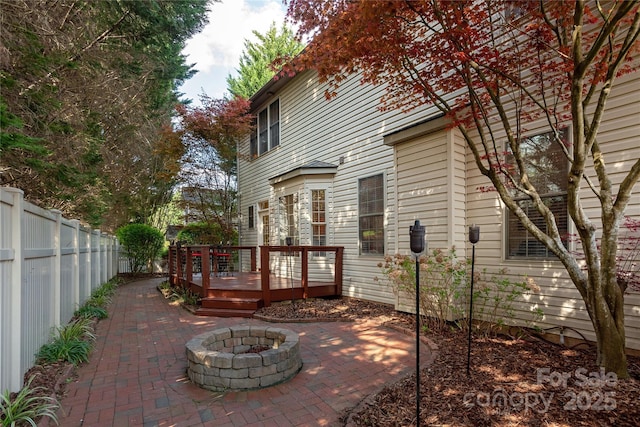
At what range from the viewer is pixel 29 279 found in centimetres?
326

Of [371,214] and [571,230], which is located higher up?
[371,214]

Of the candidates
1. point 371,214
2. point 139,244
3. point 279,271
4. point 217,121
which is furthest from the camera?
point 139,244

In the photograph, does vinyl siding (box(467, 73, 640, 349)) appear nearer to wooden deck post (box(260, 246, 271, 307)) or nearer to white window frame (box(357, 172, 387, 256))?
white window frame (box(357, 172, 387, 256))

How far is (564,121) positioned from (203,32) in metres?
11.4

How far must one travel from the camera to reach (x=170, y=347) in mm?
4602

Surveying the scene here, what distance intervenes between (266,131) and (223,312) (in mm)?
7243

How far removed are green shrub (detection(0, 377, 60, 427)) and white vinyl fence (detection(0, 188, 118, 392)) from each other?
13 cm

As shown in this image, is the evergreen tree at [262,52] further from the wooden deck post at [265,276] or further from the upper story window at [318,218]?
the wooden deck post at [265,276]

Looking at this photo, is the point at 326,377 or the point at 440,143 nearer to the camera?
the point at 326,377

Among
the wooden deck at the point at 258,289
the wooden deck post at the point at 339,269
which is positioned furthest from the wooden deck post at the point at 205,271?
the wooden deck post at the point at 339,269

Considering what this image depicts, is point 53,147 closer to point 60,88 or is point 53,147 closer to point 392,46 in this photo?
point 60,88

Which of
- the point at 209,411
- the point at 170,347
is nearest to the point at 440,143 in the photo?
the point at 209,411

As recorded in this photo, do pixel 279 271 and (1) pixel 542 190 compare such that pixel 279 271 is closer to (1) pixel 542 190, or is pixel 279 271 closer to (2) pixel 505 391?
(1) pixel 542 190

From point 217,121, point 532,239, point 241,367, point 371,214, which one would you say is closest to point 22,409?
point 241,367
